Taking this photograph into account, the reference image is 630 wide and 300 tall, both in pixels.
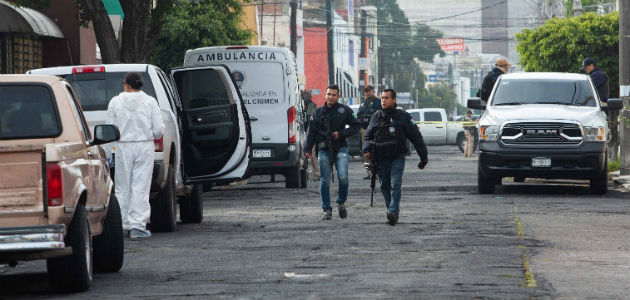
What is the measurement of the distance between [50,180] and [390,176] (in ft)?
24.6

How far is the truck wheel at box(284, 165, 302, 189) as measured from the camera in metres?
23.6

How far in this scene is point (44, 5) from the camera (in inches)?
919

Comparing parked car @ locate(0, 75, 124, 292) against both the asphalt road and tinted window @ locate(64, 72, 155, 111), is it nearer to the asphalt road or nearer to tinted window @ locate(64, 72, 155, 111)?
the asphalt road

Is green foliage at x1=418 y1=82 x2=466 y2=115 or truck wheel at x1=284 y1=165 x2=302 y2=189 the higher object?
green foliage at x1=418 y1=82 x2=466 y2=115

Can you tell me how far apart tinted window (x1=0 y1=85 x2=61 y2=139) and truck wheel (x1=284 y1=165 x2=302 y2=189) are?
14.0m

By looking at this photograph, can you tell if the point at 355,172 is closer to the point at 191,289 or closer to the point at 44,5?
the point at 44,5

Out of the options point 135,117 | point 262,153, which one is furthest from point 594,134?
point 135,117

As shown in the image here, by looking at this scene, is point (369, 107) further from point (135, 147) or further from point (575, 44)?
point (135, 147)

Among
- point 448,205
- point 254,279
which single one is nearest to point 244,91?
point 448,205

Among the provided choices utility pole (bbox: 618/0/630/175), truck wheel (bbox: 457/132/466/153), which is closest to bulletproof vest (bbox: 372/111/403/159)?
utility pole (bbox: 618/0/630/175)

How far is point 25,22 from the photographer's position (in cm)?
2473

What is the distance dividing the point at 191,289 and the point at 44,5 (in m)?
14.8

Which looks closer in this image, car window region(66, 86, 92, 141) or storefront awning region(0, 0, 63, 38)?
car window region(66, 86, 92, 141)

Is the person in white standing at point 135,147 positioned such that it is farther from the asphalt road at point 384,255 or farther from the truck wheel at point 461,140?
the truck wheel at point 461,140
